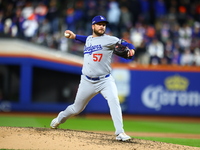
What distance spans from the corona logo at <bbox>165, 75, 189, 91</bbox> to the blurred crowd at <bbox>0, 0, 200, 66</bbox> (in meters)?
0.68

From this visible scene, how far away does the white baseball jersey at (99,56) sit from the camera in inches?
253

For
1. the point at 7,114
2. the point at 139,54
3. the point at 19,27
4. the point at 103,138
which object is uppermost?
the point at 19,27

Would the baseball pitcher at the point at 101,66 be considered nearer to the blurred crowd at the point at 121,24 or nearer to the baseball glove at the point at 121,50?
the baseball glove at the point at 121,50

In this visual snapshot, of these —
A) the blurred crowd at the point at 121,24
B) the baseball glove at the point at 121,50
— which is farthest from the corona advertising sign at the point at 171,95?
the baseball glove at the point at 121,50

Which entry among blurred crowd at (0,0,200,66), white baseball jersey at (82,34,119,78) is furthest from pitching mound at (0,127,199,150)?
blurred crowd at (0,0,200,66)

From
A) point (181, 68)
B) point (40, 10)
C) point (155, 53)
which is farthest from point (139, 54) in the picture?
point (40, 10)

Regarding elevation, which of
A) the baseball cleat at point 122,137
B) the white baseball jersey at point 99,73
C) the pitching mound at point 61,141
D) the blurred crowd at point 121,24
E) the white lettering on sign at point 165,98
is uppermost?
the blurred crowd at point 121,24

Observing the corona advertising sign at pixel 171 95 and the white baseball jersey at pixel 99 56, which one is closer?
the white baseball jersey at pixel 99 56

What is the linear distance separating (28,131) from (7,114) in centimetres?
793

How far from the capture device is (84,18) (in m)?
16.6

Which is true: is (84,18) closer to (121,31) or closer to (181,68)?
(121,31)

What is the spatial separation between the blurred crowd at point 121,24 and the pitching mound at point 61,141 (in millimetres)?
8471

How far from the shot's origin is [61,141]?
6137 millimetres

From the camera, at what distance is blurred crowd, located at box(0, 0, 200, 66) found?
15484mm
